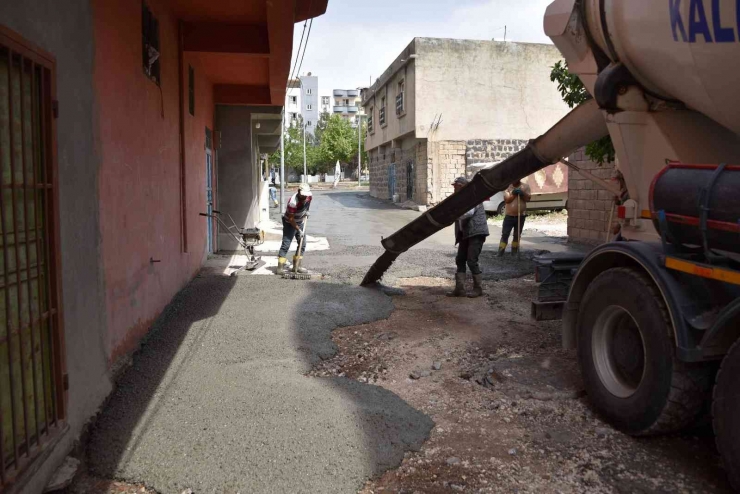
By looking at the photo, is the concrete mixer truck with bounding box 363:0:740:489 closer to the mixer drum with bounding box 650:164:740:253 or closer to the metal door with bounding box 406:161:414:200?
the mixer drum with bounding box 650:164:740:253

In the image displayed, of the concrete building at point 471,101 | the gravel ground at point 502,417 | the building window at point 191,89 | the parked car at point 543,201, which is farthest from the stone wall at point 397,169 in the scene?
the gravel ground at point 502,417

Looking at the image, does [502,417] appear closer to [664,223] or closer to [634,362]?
[634,362]

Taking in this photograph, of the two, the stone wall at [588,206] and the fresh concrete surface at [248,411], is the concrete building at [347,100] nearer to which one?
the stone wall at [588,206]

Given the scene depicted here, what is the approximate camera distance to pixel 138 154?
5250 millimetres

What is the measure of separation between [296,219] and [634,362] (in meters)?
6.48

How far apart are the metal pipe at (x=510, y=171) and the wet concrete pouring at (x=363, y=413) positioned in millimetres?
1090

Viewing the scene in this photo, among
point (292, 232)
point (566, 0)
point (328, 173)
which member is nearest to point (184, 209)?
point (292, 232)

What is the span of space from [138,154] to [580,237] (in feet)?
33.6

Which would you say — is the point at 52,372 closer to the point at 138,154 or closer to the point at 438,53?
the point at 138,154

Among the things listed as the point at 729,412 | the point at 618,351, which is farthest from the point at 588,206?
the point at 729,412

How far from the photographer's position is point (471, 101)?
23.8m

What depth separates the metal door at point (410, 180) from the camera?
1088 inches

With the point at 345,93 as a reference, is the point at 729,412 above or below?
below

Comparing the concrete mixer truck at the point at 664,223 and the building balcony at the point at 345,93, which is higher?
the building balcony at the point at 345,93
